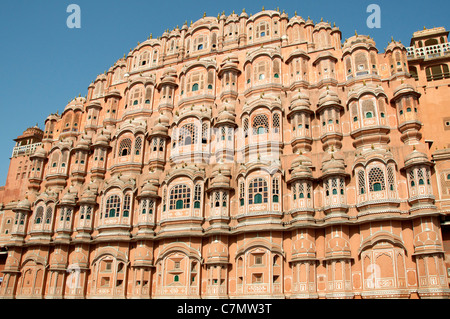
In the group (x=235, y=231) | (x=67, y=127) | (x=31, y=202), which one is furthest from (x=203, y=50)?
(x=31, y=202)

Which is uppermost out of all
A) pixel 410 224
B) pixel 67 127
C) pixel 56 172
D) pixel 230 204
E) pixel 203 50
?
pixel 203 50

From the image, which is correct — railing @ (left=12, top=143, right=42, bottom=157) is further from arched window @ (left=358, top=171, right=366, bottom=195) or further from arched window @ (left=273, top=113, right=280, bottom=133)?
arched window @ (left=358, top=171, right=366, bottom=195)

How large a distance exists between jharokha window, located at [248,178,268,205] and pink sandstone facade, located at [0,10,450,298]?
9 centimetres

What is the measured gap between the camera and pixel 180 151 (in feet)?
99.2

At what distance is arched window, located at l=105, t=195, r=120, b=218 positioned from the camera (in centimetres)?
2983

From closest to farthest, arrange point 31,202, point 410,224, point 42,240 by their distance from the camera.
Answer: point 410,224 → point 42,240 → point 31,202

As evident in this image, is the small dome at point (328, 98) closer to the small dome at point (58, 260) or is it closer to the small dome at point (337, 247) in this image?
the small dome at point (337, 247)

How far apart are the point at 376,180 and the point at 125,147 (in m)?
18.5

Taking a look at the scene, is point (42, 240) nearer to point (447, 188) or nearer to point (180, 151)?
point (180, 151)

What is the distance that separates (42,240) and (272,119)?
19.0 m

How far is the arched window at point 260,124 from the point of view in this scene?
1133 inches

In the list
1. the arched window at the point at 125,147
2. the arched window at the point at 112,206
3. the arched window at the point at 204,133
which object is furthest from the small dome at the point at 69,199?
the arched window at the point at 204,133

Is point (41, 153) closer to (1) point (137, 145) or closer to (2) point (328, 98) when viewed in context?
(1) point (137, 145)

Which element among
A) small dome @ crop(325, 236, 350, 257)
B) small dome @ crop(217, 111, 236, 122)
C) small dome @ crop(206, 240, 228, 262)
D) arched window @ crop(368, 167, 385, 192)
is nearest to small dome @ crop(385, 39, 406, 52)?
arched window @ crop(368, 167, 385, 192)
